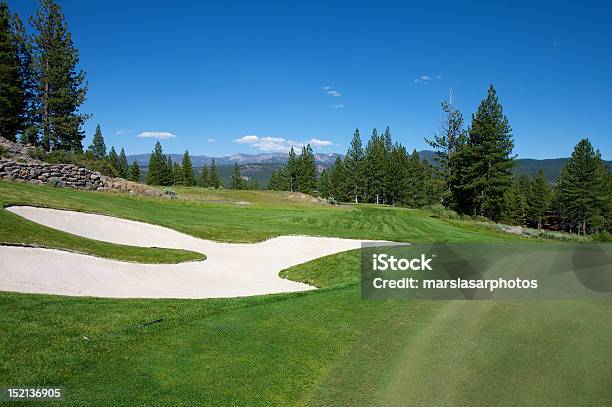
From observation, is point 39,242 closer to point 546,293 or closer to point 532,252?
point 546,293

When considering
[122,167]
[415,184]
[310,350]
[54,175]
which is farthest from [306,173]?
[310,350]

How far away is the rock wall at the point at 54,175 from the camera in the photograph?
28.6 meters

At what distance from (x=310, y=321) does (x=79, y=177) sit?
103 ft

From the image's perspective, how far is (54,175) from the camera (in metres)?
31.4

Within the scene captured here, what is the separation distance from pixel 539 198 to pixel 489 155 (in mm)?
53989

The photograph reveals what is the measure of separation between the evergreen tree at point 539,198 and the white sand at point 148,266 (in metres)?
86.7

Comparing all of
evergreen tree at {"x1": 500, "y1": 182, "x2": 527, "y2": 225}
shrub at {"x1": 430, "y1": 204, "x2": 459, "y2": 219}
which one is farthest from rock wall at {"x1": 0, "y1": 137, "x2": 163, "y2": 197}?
evergreen tree at {"x1": 500, "y1": 182, "x2": 527, "y2": 225}

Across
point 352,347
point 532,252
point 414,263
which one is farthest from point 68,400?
point 532,252

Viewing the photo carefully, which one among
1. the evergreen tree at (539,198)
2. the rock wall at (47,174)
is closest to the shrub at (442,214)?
the rock wall at (47,174)

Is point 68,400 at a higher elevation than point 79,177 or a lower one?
lower

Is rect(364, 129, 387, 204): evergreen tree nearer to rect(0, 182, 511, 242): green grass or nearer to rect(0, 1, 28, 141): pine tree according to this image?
rect(0, 182, 511, 242): green grass

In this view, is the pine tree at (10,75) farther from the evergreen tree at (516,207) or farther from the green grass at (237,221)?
the evergreen tree at (516,207)

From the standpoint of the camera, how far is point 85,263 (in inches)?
571

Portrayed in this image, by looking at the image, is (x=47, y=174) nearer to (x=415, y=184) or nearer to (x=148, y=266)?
(x=148, y=266)
